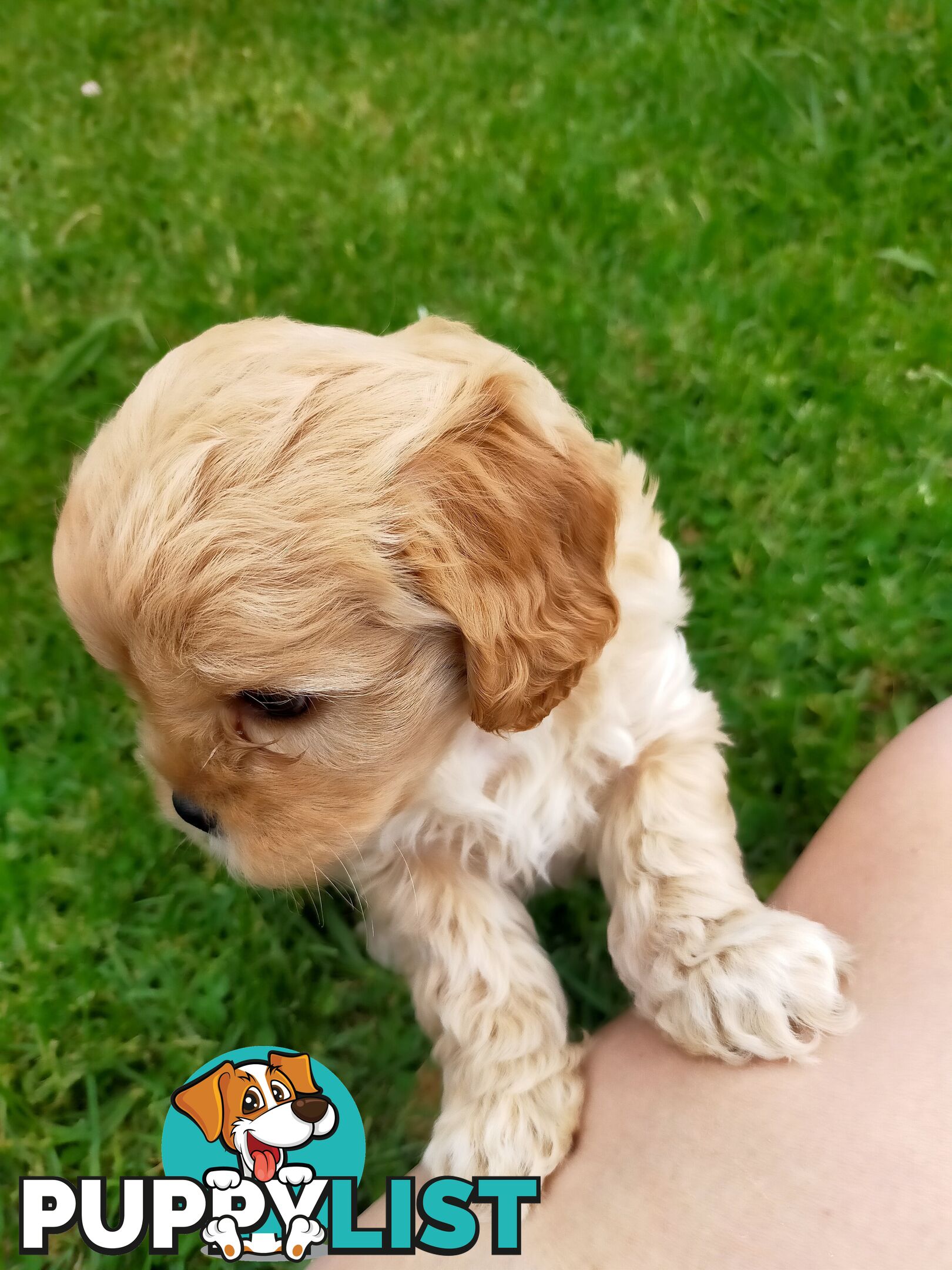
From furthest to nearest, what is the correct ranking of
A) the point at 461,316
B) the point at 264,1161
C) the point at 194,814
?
the point at 461,316, the point at 264,1161, the point at 194,814

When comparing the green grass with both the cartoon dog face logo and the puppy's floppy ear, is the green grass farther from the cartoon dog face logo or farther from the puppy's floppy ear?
the puppy's floppy ear

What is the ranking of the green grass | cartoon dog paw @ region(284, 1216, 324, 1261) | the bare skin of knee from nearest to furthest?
the bare skin of knee
cartoon dog paw @ region(284, 1216, 324, 1261)
the green grass

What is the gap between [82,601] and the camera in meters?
1.47

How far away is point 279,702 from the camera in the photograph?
1.40 meters

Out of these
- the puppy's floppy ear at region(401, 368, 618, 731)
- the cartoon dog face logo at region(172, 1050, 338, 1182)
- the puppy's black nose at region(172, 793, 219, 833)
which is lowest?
the cartoon dog face logo at region(172, 1050, 338, 1182)

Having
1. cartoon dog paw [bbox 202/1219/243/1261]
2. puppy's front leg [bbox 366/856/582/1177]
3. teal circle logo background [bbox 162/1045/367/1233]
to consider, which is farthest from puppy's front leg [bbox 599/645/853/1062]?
cartoon dog paw [bbox 202/1219/243/1261]

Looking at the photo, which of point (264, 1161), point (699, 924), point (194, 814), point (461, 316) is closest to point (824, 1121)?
point (699, 924)

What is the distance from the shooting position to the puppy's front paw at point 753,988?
1.58 meters

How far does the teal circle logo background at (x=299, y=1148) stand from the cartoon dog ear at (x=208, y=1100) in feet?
0.05

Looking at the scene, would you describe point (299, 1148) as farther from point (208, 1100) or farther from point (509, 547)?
point (509, 547)

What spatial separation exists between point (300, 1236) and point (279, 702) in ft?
3.84

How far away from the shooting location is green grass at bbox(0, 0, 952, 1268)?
91.9 inches

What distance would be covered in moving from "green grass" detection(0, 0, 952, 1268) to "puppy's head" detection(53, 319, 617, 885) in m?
1.01

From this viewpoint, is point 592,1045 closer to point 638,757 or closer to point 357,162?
point 638,757
